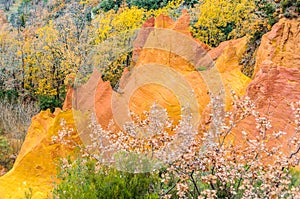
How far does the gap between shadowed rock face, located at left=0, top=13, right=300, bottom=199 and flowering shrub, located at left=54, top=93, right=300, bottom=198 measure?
2283 millimetres

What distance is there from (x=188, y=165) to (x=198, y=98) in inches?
219

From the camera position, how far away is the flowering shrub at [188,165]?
5250 mm

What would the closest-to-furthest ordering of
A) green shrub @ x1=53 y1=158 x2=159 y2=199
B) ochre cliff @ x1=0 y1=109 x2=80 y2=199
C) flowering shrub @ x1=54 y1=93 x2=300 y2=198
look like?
1. flowering shrub @ x1=54 y1=93 x2=300 y2=198
2. green shrub @ x1=53 y1=158 x2=159 y2=199
3. ochre cliff @ x1=0 y1=109 x2=80 y2=199

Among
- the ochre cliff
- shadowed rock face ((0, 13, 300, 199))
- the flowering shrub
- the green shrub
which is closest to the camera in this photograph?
the flowering shrub

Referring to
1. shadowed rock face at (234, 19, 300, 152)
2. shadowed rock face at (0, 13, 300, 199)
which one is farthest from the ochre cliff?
shadowed rock face at (234, 19, 300, 152)

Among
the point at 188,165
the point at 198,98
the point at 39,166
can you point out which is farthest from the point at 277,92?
the point at 39,166

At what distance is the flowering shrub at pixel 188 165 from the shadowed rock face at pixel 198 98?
2283 mm

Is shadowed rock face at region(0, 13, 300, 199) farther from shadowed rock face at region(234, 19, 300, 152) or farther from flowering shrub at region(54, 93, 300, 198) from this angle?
flowering shrub at region(54, 93, 300, 198)

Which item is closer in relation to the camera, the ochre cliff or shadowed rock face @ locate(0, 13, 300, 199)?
shadowed rock face @ locate(0, 13, 300, 199)

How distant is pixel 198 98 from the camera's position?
36.0 ft

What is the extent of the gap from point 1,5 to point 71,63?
146 feet

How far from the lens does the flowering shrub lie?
5.25 metres

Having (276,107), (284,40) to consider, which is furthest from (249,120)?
(284,40)

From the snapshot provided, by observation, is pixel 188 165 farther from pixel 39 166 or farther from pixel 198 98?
pixel 39 166
